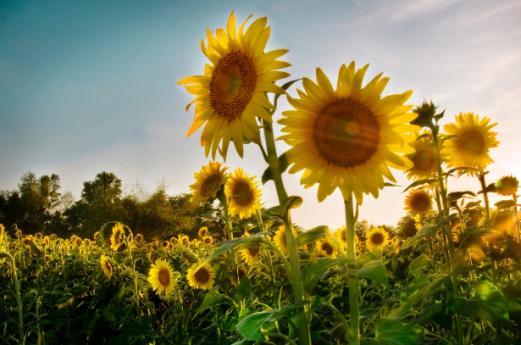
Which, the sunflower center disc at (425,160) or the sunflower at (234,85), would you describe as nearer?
the sunflower at (234,85)

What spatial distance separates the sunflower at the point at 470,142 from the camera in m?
2.91

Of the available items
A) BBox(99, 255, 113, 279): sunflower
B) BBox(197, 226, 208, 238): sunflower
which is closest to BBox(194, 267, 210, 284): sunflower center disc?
BBox(99, 255, 113, 279): sunflower

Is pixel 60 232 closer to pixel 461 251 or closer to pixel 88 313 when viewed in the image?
pixel 88 313

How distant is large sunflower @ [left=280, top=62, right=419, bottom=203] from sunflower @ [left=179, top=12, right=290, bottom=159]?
0.18 m

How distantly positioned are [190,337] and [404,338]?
2300mm

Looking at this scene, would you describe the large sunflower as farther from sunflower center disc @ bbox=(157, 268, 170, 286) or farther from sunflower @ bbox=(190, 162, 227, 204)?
sunflower center disc @ bbox=(157, 268, 170, 286)

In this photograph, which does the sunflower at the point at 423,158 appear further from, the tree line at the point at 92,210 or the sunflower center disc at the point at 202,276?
the tree line at the point at 92,210

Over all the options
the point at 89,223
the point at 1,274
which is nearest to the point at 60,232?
the point at 89,223

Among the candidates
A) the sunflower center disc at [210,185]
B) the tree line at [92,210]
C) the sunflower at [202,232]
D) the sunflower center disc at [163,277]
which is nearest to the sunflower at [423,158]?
the sunflower center disc at [210,185]

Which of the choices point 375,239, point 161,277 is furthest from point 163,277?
point 375,239

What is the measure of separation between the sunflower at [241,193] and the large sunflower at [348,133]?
2047 mm

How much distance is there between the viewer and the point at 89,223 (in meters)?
39.7

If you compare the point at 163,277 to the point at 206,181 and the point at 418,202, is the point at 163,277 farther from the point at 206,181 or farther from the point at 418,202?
the point at 418,202

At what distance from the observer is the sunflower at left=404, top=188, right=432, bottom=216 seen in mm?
3885
